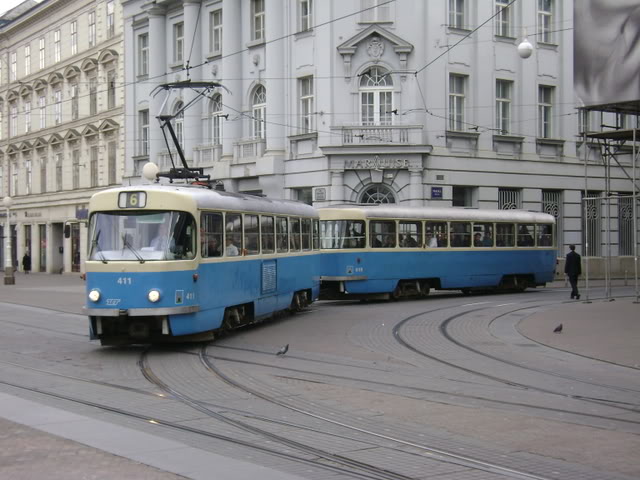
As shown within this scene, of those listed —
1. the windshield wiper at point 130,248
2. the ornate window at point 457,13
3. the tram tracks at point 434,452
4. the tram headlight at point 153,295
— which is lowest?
the tram tracks at point 434,452

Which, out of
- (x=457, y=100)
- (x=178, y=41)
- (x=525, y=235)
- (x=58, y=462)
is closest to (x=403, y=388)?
(x=58, y=462)

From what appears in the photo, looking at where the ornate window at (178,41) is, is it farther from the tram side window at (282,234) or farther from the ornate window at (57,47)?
the tram side window at (282,234)

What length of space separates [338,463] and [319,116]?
27.9 m

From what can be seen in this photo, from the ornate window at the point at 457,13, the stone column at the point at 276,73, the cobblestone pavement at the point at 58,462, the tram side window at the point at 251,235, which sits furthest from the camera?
the stone column at the point at 276,73

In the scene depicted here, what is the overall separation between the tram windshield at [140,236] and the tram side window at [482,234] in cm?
1575

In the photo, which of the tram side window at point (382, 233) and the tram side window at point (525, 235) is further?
the tram side window at point (525, 235)

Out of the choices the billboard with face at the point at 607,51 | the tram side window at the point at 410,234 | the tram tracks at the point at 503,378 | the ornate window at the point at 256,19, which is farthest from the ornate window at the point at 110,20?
the tram tracks at the point at 503,378

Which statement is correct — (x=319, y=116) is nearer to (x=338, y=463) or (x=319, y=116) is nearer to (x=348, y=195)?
(x=348, y=195)

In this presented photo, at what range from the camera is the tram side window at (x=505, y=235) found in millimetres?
29891

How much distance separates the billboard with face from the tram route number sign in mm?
12231

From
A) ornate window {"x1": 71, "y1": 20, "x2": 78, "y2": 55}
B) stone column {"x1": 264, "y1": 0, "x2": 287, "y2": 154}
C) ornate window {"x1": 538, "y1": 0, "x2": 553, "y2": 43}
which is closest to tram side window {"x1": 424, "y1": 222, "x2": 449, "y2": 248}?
stone column {"x1": 264, "y1": 0, "x2": 287, "y2": 154}

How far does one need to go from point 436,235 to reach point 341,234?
3.68 meters

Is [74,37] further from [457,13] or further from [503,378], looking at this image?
[503,378]

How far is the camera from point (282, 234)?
20.4 meters
